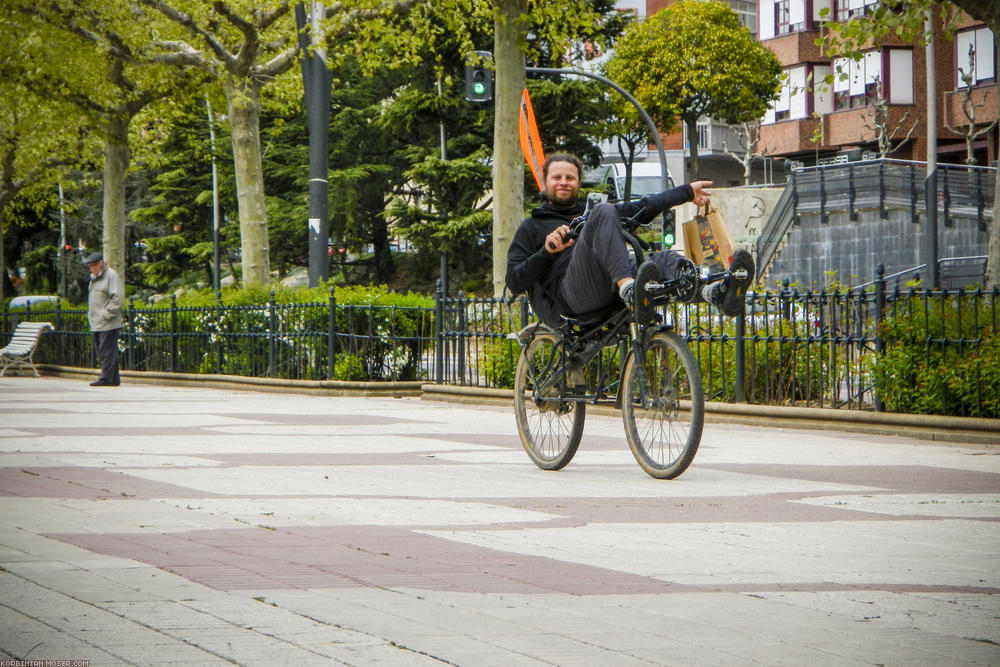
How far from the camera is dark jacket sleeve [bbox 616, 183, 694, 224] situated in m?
7.88

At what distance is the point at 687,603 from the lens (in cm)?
450

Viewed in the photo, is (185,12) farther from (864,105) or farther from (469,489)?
(864,105)

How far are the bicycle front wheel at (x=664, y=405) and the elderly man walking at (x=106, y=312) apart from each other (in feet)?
48.9

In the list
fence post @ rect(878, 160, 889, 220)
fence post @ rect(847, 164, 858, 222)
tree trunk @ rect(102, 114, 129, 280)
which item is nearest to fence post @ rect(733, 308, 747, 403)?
tree trunk @ rect(102, 114, 129, 280)

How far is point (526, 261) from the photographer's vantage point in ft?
27.4

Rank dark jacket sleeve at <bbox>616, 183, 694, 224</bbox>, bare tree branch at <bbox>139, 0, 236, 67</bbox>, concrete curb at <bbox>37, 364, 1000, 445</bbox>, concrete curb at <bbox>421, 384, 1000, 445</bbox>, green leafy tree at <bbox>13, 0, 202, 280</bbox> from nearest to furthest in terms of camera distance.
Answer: dark jacket sleeve at <bbox>616, 183, 694, 224</bbox>, concrete curb at <bbox>421, 384, 1000, 445</bbox>, concrete curb at <bbox>37, 364, 1000, 445</bbox>, bare tree branch at <bbox>139, 0, 236, 67</bbox>, green leafy tree at <bbox>13, 0, 202, 280</bbox>

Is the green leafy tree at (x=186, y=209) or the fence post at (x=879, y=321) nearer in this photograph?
the fence post at (x=879, y=321)

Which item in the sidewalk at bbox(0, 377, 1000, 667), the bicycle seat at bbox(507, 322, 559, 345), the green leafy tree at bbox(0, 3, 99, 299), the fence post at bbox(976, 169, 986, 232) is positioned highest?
the green leafy tree at bbox(0, 3, 99, 299)

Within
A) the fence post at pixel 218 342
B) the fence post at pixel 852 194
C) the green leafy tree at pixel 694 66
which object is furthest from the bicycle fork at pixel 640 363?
the green leafy tree at pixel 694 66

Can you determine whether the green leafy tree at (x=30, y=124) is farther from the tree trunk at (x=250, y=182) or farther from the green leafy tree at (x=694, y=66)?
the green leafy tree at (x=694, y=66)

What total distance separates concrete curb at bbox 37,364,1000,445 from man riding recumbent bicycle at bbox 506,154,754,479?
359 centimetres

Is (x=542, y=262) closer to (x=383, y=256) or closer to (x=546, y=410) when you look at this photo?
(x=546, y=410)

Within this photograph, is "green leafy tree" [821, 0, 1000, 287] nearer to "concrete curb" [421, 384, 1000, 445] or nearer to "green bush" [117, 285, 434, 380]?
"concrete curb" [421, 384, 1000, 445]

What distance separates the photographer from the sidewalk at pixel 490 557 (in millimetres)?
3910
